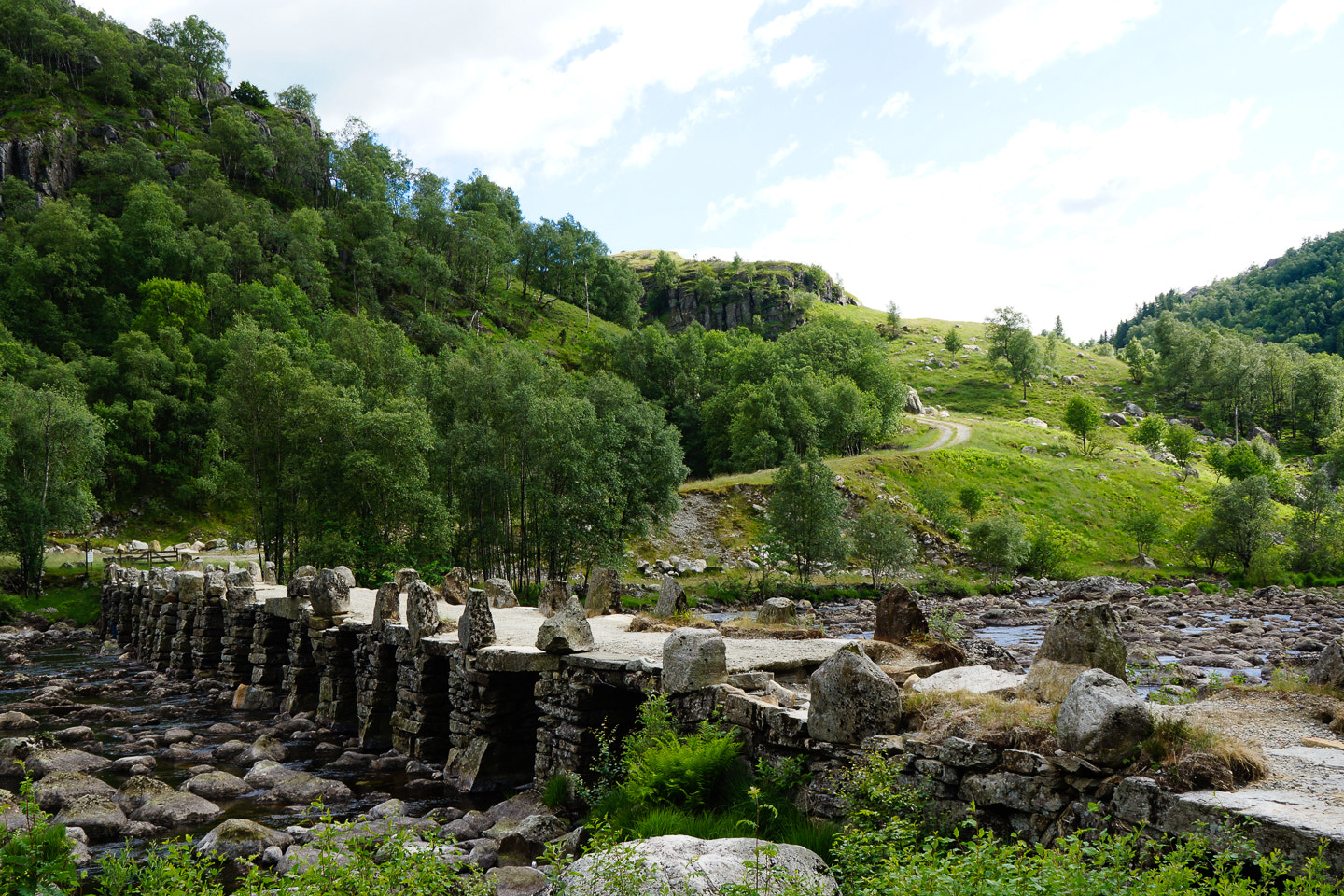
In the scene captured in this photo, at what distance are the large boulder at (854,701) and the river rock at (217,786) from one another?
455 inches

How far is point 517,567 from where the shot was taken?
165ft

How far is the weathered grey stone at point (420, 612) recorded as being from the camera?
15.8 meters

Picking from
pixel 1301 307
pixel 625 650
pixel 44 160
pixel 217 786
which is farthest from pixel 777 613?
pixel 1301 307

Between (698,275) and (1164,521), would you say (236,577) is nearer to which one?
(1164,521)

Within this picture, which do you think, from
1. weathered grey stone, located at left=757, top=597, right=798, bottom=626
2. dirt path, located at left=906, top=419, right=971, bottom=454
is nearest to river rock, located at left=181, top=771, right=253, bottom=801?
weathered grey stone, located at left=757, top=597, right=798, bottom=626

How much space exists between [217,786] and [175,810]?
1.40 meters

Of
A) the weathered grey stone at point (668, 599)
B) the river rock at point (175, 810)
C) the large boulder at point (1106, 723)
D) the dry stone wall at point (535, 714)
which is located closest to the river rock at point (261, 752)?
the dry stone wall at point (535, 714)

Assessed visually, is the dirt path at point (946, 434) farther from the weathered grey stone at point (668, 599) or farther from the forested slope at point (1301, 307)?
the forested slope at point (1301, 307)

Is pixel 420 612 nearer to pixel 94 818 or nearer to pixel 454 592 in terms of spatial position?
pixel 94 818

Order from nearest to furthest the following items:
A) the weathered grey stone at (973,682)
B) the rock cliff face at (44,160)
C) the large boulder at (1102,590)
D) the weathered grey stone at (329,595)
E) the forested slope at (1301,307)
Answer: the weathered grey stone at (973,682) → the weathered grey stone at (329,595) → the large boulder at (1102,590) → the rock cliff face at (44,160) → the forested slope at (1301,307)

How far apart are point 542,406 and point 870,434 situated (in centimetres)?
5341

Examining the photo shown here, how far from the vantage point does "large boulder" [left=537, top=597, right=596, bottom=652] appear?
12.8 meters

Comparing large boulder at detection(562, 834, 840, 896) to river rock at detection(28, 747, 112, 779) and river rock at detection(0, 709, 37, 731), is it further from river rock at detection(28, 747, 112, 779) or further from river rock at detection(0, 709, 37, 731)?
river rock at detection(0, 709, 37, 731)

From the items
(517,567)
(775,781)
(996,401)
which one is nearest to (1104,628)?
(775,781)
